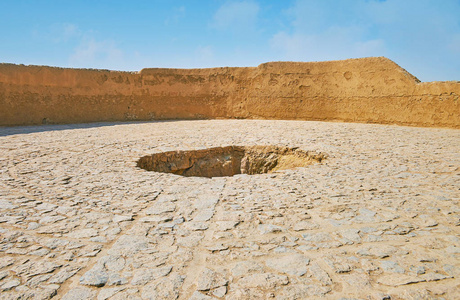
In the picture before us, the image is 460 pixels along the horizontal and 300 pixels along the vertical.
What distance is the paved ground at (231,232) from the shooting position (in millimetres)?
1669

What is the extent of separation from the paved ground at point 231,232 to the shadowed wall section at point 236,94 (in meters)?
5.65

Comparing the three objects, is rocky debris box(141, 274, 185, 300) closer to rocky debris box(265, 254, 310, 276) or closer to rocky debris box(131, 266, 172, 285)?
rocky debris box(131, 266, 172, 285)

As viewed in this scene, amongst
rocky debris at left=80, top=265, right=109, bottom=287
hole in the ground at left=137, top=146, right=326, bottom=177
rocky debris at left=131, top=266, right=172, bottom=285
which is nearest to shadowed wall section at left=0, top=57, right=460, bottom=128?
hole in the ground at left=137, top=146, right=326, bottom=177

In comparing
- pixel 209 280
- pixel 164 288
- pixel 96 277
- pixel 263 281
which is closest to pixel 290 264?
pixel 263 281

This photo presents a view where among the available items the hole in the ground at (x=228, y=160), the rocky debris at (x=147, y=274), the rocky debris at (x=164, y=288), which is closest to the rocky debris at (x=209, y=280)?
Result: the rocky debris at (x=164, y=288)

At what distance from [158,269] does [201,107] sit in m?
10.8

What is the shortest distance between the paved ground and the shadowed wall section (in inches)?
222

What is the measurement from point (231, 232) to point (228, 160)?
11.9 ft

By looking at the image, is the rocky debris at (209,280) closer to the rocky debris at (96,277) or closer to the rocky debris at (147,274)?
the rocky debris at (147,274)

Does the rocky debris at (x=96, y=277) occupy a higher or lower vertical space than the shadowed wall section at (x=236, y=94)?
lower

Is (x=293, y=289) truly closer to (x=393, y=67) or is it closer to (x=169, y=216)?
(x=169, y=216)

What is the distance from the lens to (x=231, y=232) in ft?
7.63

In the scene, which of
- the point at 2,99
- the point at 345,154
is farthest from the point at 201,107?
the point at 345,154

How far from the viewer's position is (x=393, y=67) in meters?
9.58
